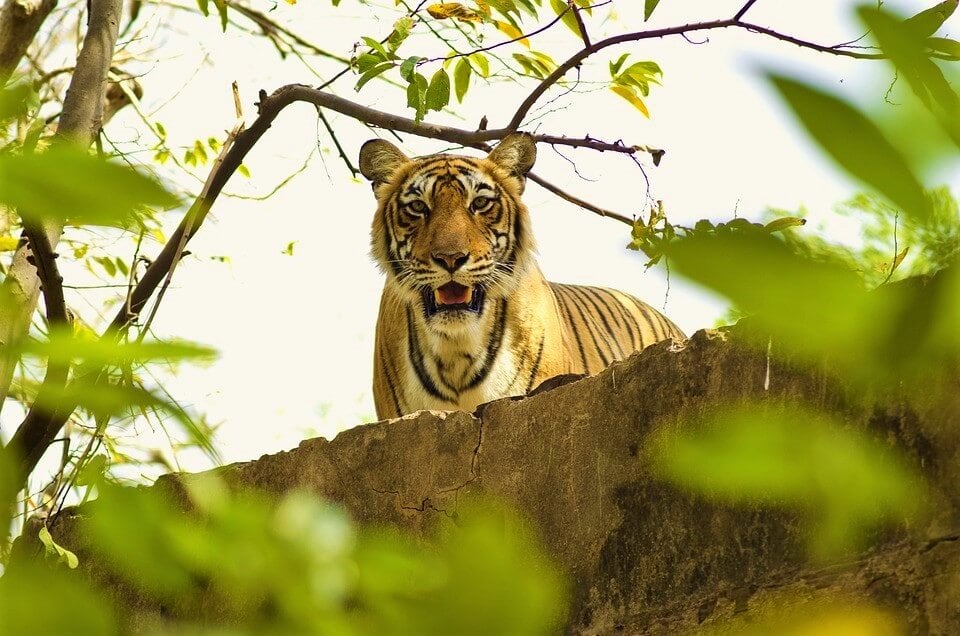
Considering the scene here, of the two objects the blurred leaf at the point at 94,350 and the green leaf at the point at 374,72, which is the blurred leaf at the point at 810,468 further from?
the green leaf at the point at 374,72

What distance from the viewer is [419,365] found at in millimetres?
4566

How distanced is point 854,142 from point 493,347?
430 centimetres

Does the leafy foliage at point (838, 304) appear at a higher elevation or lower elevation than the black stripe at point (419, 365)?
lower

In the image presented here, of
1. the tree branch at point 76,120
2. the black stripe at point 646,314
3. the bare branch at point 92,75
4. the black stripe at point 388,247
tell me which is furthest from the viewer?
the black stripe at point 646,314

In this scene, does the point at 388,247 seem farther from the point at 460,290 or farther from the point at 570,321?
the point at 570,321

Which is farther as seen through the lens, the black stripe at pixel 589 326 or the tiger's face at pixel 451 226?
the black stripe at pixel 589 326

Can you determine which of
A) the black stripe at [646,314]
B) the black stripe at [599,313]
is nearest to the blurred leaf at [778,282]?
the black stripe at [599,313]

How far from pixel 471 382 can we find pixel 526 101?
1.67 m

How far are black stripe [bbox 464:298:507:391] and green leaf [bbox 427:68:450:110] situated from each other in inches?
70.3

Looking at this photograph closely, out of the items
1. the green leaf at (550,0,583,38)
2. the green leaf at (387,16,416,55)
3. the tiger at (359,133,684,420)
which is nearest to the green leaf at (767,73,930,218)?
the green leaf at (387,16,416,55)

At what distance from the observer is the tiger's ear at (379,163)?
5.04m

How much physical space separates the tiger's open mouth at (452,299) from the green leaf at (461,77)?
142 cm

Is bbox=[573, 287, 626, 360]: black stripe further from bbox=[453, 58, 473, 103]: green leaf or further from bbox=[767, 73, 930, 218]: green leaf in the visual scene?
bbox=[767, 73, 930, 218]: green leaf

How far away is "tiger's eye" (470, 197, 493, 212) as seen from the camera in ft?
15.8
